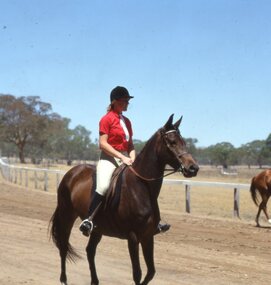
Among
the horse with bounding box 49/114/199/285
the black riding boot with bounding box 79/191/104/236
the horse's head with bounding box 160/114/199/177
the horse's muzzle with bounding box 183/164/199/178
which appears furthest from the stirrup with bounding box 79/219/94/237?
the horse's muzzle with bounding box 183/164/199/178

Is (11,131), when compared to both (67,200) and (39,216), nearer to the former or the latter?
(39,216)

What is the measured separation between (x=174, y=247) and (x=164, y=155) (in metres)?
5.19

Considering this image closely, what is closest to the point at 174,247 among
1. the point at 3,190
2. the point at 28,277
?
the point at 28,277

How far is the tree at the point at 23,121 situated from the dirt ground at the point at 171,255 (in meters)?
66.6

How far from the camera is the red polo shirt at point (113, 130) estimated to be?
681 cm

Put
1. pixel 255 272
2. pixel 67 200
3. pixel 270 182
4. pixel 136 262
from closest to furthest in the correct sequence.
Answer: pixel 136 262 → pixel 67 200 → pixel 255 272 → pixel 270 182

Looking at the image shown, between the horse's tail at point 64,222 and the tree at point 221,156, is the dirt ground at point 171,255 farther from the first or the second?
the tree at point 221,156

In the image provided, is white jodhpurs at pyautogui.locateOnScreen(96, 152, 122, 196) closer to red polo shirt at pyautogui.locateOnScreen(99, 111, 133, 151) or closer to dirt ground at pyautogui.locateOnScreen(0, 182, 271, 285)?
red polo shirt at pyautogui.locateOnScreen(99, 111, 133, 151)

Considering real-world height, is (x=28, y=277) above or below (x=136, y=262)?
below

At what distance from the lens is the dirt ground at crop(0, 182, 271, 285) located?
26.8ft

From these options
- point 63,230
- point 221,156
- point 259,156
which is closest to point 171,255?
point 63,230

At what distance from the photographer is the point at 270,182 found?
1605 cm

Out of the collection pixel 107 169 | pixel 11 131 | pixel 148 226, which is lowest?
pixel 148 226

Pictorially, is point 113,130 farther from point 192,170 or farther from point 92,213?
point 192,170
